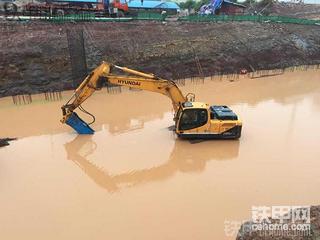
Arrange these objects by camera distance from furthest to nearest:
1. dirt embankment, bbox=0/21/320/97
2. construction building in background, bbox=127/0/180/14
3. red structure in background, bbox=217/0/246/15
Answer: red structure in background, bbox=217/0/246/15 → construction building in background, bbox=127/0/180/14 → dirt embankment, bbox=0/21/320/97

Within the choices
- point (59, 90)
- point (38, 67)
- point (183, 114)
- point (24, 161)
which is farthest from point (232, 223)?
point (38, 67)

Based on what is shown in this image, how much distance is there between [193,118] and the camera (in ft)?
50.0

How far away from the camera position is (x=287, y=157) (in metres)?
14.6

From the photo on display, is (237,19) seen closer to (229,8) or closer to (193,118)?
(229,8)

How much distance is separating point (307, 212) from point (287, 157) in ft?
22.1

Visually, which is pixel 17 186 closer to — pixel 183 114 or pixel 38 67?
pixel 183 114

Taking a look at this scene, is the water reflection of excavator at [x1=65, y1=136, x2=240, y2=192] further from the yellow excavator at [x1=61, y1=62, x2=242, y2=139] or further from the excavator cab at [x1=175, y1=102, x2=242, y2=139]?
the yellow excavator at [x1=61, y1=62, x2=242, y2=139]

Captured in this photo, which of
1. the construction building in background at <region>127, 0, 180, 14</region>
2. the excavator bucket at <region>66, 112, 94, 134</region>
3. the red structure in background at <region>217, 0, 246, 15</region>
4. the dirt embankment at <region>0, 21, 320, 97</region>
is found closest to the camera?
the excavator bucket at <region>66, 112, 94, 134</region>

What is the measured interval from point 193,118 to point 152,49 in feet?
46.4

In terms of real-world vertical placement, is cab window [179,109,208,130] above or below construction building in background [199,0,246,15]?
below

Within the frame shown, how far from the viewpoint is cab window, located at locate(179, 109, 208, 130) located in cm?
1503

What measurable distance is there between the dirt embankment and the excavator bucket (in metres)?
7.81

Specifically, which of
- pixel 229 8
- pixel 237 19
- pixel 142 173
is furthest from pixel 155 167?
pixel 229 8
